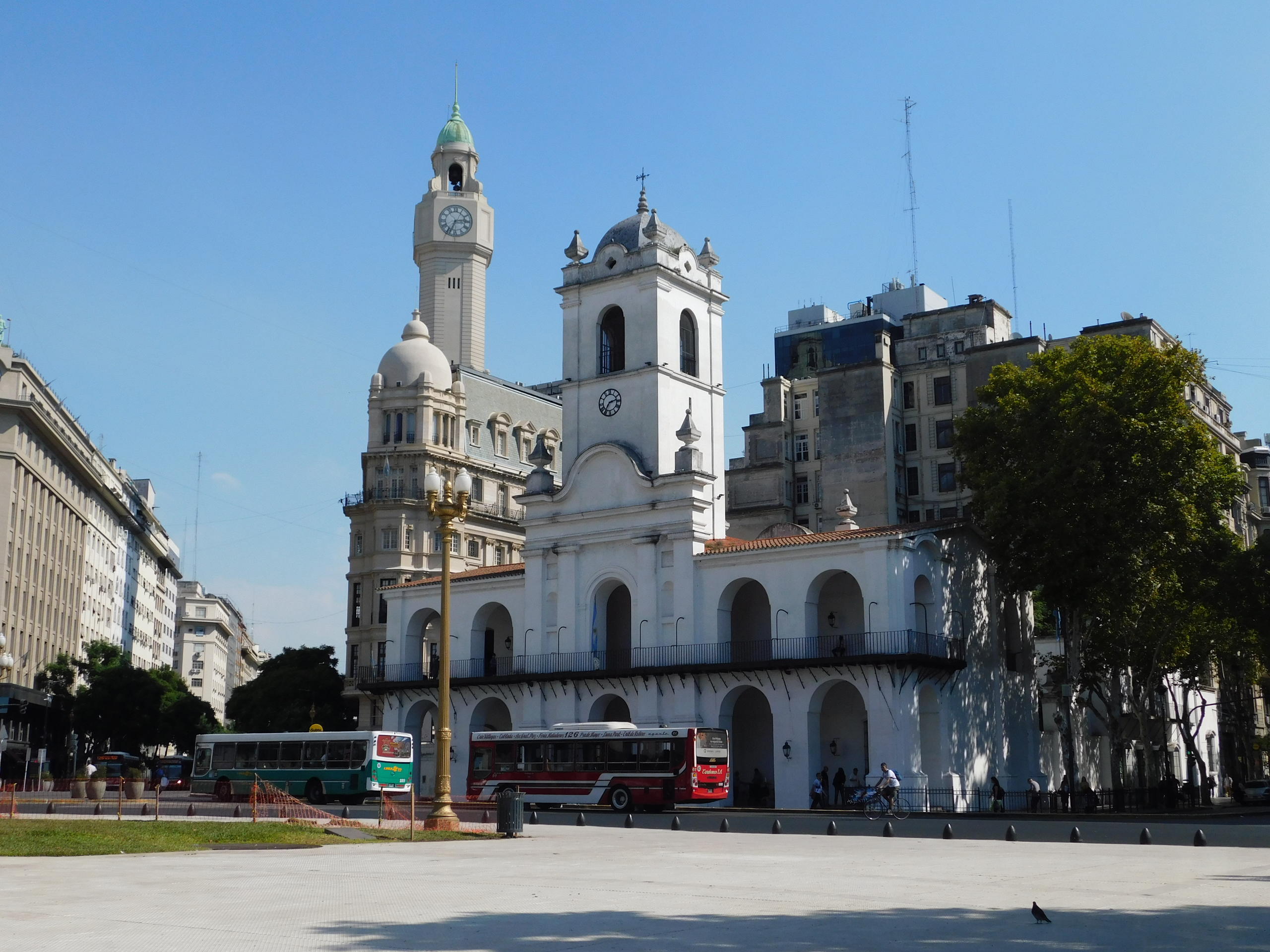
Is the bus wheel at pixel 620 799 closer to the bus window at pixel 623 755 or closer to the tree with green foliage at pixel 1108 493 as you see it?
the bus window at pixel 623 755

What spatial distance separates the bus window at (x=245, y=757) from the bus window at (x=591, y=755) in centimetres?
1250

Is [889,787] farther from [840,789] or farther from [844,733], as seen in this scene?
[844,733]

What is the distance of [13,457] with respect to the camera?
6819cm

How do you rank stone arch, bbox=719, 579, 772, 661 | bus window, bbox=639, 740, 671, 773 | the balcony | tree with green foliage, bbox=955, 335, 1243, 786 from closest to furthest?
bus window, bbox=639, 740, 671, 773, tree with green foliage, bbox=955, 335, 1243, 786, the balcony, stone arch, bbox=719, 579, 772, 661

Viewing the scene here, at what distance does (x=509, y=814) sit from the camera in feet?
84.7

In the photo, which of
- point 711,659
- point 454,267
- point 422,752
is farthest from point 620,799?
point 454,267

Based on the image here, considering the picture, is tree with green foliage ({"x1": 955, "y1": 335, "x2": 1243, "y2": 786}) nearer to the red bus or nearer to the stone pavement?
the red bus

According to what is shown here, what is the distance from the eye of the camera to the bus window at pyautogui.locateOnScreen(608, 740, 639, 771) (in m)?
40.2

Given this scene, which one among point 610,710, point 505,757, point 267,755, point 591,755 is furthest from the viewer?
point 610,710

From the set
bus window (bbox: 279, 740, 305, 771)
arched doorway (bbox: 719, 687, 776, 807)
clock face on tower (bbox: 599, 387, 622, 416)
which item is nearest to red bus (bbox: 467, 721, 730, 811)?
bus window (bbox: 279, 740, 305, 771)

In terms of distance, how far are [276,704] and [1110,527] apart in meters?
48.3

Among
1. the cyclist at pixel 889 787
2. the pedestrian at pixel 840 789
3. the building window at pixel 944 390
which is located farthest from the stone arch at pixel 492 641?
the building window at pixel 944 390

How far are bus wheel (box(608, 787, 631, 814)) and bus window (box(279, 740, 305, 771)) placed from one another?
450 inches

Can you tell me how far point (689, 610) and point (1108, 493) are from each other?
14.6 m
